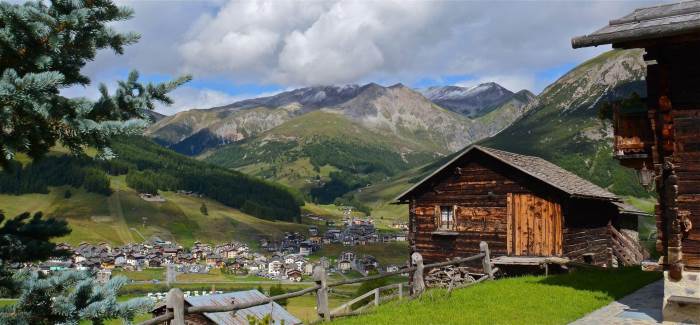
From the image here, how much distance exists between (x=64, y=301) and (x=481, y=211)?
85.1 ft

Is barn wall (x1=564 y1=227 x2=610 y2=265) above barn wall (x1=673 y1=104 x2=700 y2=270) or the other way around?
the other way around

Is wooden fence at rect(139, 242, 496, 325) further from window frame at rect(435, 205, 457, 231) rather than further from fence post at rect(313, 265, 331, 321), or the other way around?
window frame at rect(435, 205, 457, 231)

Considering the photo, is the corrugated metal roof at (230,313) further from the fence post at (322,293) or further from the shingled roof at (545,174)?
the fence post at (322,293)

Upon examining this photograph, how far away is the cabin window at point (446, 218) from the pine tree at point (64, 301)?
26.1 m

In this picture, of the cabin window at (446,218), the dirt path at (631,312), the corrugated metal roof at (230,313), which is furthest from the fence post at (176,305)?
the corrugated metal roof at (230,313)

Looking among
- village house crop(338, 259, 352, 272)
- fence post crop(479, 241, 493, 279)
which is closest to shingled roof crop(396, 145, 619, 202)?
fence post crop(479, 241, 493, 279)

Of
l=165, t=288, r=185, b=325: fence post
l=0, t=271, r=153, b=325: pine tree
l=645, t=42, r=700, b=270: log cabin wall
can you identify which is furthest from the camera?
l=645, t=42, r=700, b=270: log cabin wall

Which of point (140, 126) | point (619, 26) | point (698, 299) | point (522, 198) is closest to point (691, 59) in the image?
point (619, 26)

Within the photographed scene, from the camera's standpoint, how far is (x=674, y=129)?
12555 mm

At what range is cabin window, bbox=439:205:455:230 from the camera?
100ft

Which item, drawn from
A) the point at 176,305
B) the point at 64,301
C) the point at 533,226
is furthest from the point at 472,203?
the point at 64,301

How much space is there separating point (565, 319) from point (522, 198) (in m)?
15.6

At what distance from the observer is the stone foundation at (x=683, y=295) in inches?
458

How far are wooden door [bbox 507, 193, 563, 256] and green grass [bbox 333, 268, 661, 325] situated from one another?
651 centimetres
